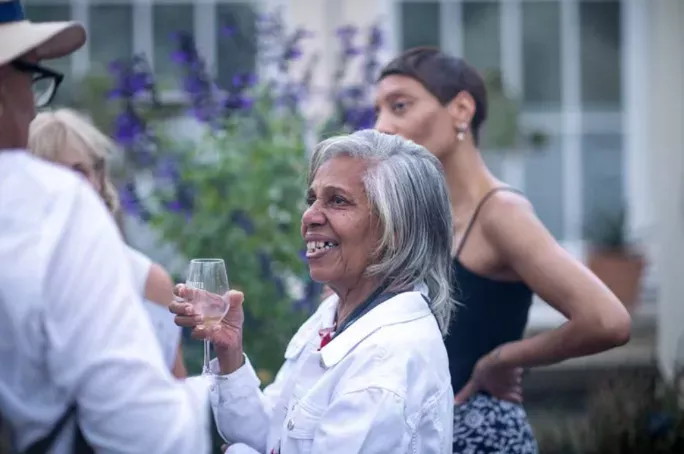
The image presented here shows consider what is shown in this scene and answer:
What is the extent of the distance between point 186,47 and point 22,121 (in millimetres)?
3568

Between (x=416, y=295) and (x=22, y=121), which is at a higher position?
(x=22, y=121)

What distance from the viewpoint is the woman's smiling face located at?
9.55 feet

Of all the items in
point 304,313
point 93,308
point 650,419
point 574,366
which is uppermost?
point 93,308

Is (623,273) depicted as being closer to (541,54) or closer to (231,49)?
(541,54)

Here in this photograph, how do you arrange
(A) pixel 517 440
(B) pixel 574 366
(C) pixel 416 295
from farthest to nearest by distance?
1. (B) pixel 574 366
2. (A) pixel 517 440
3. (C) pixel 416 295

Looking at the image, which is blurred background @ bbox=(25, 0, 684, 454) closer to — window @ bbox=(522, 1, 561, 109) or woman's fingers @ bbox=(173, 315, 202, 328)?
window @ bbox=(522, 1, 561, 109)

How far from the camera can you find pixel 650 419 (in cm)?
564

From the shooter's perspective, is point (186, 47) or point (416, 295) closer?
point (416, 295)

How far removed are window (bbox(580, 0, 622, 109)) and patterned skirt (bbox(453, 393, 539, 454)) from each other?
6811 millimetres

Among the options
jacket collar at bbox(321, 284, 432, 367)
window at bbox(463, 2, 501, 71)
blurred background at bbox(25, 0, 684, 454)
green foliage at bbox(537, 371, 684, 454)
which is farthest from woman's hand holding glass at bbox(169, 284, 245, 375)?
window at bbox(463, 2, 501, 71)

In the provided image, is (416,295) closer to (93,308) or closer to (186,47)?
(93,308)

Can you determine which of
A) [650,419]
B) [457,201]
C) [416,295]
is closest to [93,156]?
[457,201]

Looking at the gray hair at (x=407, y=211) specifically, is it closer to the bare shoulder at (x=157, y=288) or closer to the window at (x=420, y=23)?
the bare shoulder at (x=157, y=288)

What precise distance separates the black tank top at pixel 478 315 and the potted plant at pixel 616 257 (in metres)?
5.84
